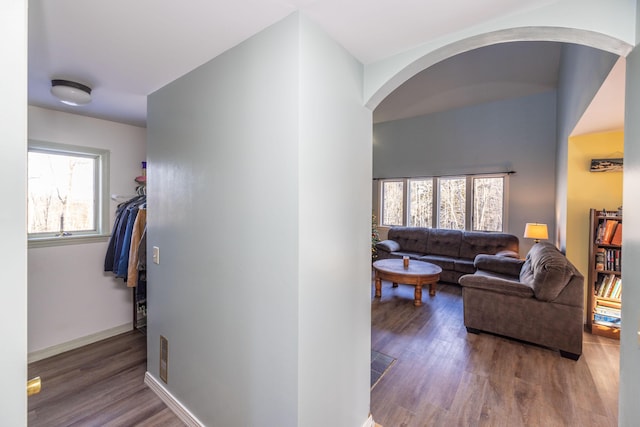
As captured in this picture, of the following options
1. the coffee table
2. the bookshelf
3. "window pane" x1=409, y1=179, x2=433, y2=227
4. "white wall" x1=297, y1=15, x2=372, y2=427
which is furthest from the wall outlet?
"window pane" x1=409, y1=179, x2=433, y2=227

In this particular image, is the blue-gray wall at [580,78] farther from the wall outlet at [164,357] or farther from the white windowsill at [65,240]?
the white windowsill at [65,240]

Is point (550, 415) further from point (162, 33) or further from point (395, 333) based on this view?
point (162, 33)

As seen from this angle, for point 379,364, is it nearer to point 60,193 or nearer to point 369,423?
point 369,423

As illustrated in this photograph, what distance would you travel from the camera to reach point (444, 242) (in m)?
5.31

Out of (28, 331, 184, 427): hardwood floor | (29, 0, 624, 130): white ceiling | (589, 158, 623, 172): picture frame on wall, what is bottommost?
(28, 331, 184, 427): hardwood floor

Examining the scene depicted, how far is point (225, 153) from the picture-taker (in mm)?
1550

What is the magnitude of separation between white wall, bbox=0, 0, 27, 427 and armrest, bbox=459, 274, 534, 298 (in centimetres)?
333

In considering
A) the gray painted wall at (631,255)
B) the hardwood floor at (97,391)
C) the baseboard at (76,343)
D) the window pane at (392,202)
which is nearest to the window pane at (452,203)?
the window pane at (392,202)

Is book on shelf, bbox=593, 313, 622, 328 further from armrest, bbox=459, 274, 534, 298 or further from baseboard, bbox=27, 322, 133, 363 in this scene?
baseboard, bbox=27, 322, 133, 363

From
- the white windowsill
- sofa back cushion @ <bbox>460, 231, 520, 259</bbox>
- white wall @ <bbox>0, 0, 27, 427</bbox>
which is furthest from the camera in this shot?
sofa back cushion @ <bbox>460, 231, 520, 259</bbox>

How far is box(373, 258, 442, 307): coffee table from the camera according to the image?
12.5 feet

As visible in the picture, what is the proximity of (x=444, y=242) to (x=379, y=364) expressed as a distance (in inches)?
137

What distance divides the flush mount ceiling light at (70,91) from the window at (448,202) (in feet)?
18.1

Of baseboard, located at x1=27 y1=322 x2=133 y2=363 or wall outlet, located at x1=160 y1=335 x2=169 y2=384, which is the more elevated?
wall outlet, located at x1=160 y1=335 x2=169 y2=384
